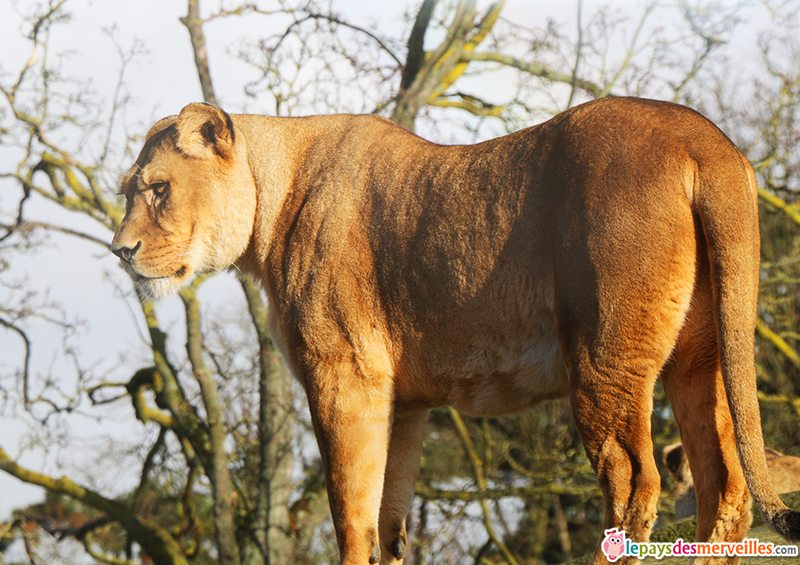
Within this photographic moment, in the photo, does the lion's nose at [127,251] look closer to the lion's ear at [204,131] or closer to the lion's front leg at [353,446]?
the lion's ear at [204,131]

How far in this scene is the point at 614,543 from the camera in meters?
3.31

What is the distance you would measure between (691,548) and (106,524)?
9.63m

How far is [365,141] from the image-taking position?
4.62 m

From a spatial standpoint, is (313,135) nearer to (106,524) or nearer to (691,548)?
(691,548)

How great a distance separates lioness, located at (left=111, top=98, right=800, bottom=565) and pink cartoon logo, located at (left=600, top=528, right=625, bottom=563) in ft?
0.13

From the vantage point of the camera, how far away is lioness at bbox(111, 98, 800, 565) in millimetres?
3314

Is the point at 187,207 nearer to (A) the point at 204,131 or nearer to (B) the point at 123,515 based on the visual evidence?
(A) the point at 204,131

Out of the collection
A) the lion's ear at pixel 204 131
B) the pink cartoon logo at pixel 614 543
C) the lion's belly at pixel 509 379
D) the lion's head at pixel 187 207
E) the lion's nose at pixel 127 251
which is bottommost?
the pink cartoon logo at pixel 614 543

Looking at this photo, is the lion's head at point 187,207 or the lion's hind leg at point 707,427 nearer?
the lion's hind leg at point 707,427

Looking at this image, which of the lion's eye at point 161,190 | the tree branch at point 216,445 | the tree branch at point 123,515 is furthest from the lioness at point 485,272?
the tree branch at point 123,515

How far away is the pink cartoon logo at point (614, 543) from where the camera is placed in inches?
130

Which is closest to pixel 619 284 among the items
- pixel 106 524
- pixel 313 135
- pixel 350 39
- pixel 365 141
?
pixel 365 141

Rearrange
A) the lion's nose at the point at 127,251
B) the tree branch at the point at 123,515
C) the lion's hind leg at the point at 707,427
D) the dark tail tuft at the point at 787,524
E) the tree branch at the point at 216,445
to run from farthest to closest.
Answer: the tree branch at the point at 123,515 → the tree branch at the point at 216,445 → the lion's nose at the point at 127,251 → the lion's hind leg at the point at 707,427 → the dark tail tuft at the point at 787,524

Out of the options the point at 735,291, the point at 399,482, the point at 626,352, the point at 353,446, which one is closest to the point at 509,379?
the point at 626,352
